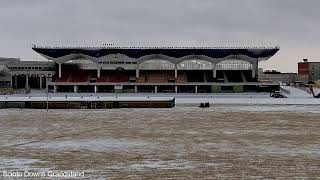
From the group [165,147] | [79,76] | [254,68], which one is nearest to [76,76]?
[79,76]

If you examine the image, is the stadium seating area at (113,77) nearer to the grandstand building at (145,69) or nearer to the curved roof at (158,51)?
the grandstand building at (145,69)

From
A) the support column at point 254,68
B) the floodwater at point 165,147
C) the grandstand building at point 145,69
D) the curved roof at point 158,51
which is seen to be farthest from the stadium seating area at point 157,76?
the floodwater at point 165,147

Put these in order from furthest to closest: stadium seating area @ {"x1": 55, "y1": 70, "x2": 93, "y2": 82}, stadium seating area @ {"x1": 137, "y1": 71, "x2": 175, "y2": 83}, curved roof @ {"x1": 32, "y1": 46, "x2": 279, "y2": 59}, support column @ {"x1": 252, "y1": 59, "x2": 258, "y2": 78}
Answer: support column @ {"x1": 252, "y1": 59, "x2": 258, "y2": 78}, curved roof @ {"x1": 32, "y1": 46, "x2": 279, "y2": 59}, stadium seating area @ {"x1": 55, "y1": 70, "x2": 93, "y2": 82}, stadium seating area @ {"x1": 137, "y1": 71, "x2": 175, "y2": 83}

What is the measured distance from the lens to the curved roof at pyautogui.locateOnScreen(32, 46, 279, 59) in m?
110

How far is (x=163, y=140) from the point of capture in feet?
97.6

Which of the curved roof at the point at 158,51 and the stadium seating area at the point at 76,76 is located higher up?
the curved roof at the point at 158,51

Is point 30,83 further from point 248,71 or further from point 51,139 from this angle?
point 51,139

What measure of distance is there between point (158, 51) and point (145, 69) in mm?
5190

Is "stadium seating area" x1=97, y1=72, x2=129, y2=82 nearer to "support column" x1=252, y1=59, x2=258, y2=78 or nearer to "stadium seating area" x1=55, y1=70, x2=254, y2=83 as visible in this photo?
"stadium seating area" x1=55, y1=70, x2=254, y2=83

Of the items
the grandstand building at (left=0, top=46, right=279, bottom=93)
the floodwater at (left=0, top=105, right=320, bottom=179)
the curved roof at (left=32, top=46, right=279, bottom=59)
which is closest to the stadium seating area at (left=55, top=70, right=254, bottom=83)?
the grandstand building at (left=0, top=46, right=279, bottom=93)

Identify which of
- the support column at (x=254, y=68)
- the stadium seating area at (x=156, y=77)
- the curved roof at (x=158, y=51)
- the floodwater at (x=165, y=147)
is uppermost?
the curved roof at (x=158, y=51)

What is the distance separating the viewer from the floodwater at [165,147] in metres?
20.0

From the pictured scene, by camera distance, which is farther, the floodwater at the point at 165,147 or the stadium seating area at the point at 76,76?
the stadium seating area at the point at 76,76

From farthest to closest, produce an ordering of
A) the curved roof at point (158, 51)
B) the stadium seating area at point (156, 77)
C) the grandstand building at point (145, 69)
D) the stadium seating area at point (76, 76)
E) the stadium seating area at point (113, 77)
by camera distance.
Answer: the curved roof at point (158, 51) < the stadium seating area at point (76, 76) < the stadium seating area at point (113, 77) < the stadium seating area at point (156, 77) < the grandstand building at point (145, 69)
